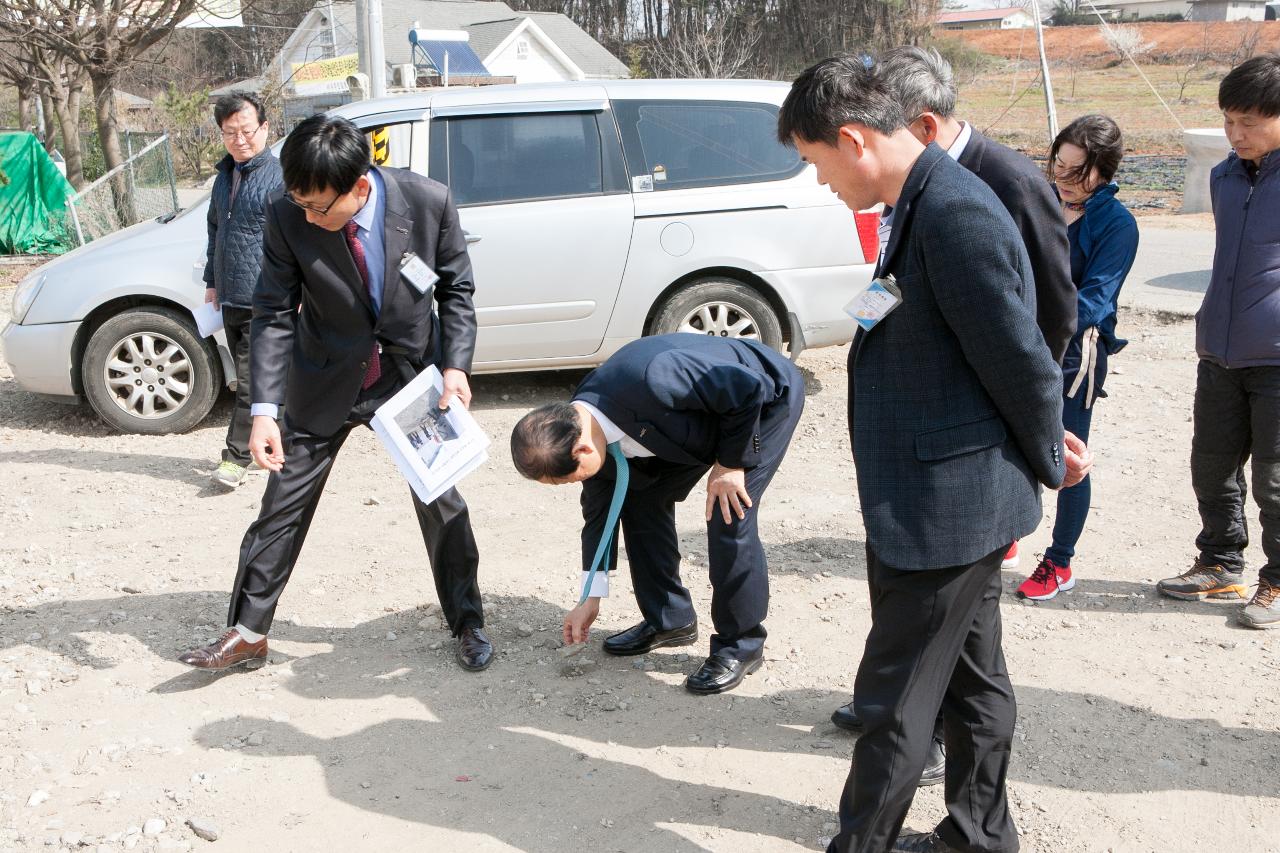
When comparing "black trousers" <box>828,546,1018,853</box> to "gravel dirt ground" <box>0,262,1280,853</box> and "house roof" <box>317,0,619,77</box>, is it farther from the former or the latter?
"house roof" <box>317,0,619,77</box>

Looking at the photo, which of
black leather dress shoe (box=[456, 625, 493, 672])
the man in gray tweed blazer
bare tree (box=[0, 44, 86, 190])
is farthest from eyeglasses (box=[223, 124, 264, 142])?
bare tree (box=[0, 44, 86, 190])

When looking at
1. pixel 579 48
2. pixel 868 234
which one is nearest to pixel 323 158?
pixel 868 234

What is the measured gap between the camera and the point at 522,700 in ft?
12.2

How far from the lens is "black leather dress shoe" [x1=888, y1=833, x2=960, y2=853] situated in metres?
2.81

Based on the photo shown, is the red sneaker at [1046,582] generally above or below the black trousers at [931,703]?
below

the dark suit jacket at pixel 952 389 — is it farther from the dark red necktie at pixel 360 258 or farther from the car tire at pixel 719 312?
the car tire at pixel 719 312

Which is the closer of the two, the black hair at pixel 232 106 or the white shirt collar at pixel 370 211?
the white shirt collar at pixel 370 211

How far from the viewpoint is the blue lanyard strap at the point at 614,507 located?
3311 millimetres

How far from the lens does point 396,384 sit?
12.4 ft

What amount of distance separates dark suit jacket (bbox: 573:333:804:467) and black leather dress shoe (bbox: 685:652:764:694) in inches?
29.7

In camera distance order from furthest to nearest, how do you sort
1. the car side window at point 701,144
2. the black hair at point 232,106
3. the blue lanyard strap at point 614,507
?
the car side window at point 701,144 → the black hair at point 232,106 → the blue lanyard strap at point 614,507

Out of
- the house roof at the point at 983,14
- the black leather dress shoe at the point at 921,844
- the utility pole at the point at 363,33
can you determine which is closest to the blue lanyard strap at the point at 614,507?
the black leather dress shoe at the point at 921,844

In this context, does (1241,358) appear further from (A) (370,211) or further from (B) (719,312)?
(B) (719,312)

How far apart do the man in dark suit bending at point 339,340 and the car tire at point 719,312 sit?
2.89 meters
